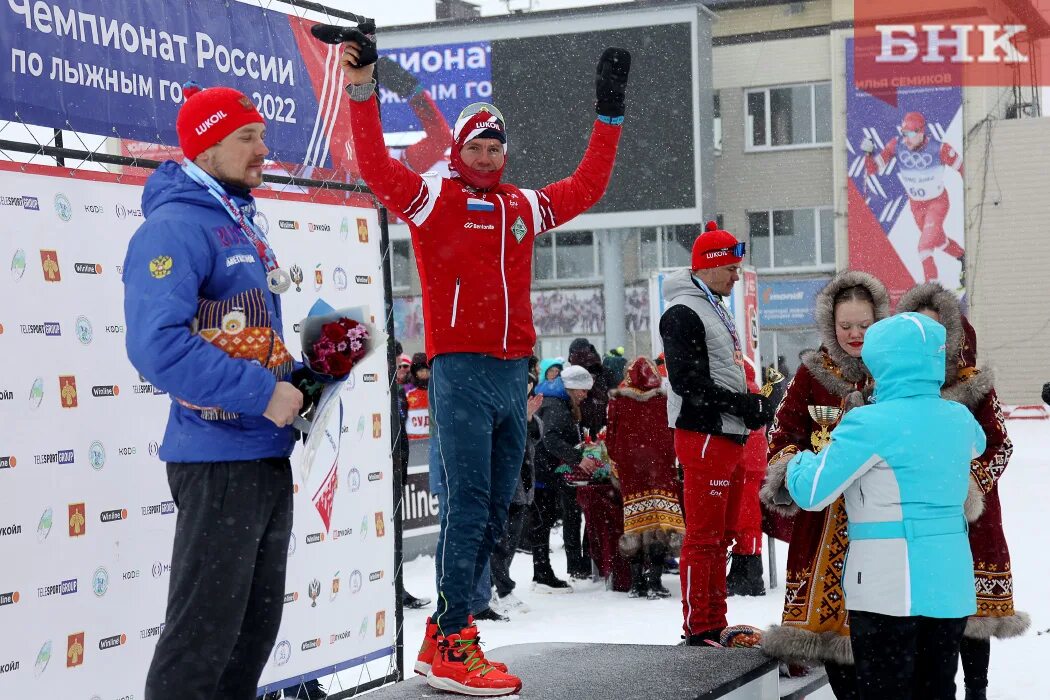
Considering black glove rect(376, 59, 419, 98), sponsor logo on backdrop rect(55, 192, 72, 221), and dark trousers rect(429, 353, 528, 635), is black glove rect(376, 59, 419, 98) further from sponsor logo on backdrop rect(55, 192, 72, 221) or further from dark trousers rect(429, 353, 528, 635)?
dark trousers rect(429, 353, 528, 635)

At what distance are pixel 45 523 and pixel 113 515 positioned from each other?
30 cm

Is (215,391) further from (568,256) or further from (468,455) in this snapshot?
(568,256)

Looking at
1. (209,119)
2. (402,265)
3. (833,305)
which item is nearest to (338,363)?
(209,119)

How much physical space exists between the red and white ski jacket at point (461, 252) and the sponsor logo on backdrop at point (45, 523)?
141 centimetres

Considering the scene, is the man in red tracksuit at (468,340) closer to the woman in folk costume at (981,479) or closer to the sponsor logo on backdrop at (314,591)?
the sponsor logo on backdrop at (314,591)

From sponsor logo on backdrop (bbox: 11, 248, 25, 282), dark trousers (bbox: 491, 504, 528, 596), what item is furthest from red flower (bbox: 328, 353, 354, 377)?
dark trousers (bbox: 491, 504, 528, 596)

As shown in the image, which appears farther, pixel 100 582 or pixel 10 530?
pixel 100 582

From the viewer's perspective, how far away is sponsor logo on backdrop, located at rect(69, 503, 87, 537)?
420 cm

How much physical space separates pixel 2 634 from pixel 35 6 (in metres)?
2.10

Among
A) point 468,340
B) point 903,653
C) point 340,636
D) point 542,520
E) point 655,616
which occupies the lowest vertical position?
point 655,616

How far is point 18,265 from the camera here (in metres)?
4.07

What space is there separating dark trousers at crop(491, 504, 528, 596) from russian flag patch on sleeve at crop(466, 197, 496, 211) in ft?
15.5

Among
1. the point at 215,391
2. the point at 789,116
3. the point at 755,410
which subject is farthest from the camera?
the point at 789,116

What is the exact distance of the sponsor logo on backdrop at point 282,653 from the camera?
5117 mm
